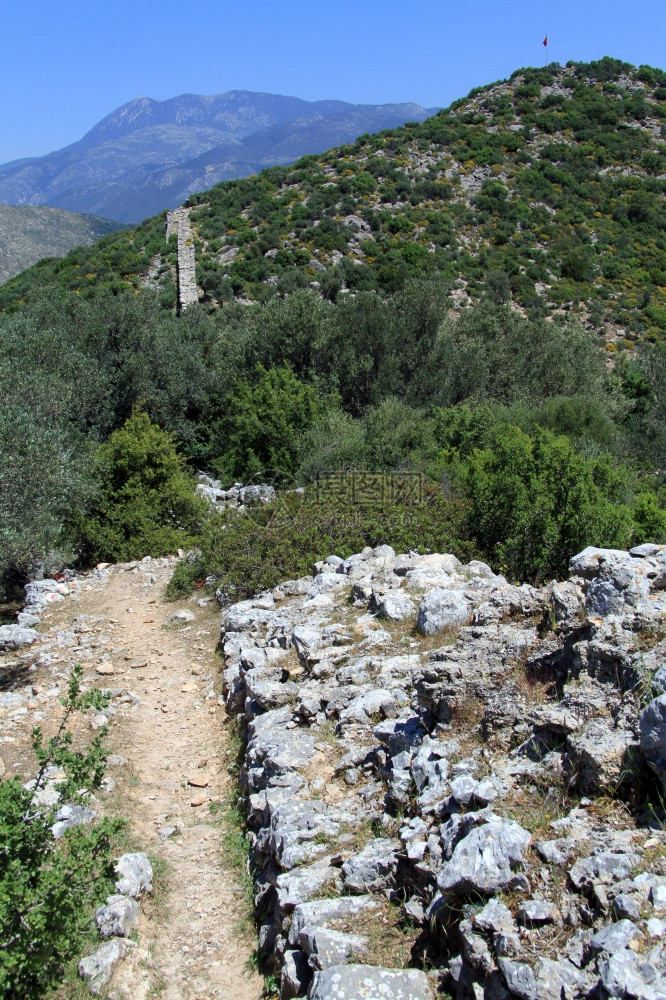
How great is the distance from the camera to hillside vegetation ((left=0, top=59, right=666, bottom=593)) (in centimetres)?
1130

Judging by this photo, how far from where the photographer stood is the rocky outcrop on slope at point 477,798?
11.2ft

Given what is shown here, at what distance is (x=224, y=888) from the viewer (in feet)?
18.8

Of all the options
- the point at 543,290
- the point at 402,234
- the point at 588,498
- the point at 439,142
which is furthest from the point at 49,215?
the point at 588,498

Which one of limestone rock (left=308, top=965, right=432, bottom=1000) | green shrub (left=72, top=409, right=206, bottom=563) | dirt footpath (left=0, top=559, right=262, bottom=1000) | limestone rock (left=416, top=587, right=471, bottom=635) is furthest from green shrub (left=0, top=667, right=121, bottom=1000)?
green shrub (left=72, top=409, right=206, bottom=563)

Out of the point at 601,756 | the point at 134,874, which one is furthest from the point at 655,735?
the point at 134,874

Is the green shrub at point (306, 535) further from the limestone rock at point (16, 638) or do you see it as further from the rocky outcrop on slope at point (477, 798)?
the rocky outcrop on slope at point (477, 798)

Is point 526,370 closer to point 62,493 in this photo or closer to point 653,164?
point 62,493

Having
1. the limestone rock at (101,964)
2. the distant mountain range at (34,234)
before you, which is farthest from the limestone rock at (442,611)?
the distant mountain range at (34,234)

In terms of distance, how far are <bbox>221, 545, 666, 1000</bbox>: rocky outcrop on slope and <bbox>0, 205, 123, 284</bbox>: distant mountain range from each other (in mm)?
83229

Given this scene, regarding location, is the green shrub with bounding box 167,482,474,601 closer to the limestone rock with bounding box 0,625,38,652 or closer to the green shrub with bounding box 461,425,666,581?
the green shrub with bounding box 461,425,666,581

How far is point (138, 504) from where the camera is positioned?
14.1m

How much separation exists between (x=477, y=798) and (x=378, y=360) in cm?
1782

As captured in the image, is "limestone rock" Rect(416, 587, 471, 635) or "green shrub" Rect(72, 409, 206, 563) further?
"green shrub" Rect(72, 409, 206, 563)

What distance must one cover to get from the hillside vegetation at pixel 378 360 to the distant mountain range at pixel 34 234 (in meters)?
46.4
